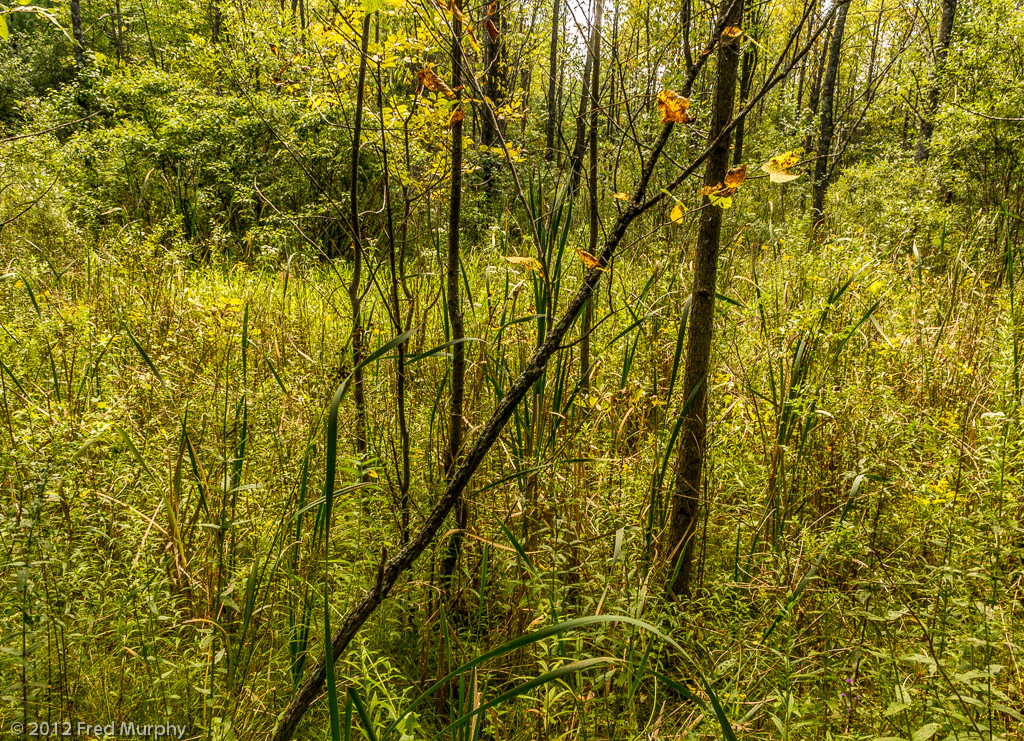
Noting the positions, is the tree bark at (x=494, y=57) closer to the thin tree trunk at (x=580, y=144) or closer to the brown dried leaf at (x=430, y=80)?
the brown dried leaf at (x=430, y=80)

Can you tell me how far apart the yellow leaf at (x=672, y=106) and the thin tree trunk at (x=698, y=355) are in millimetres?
453

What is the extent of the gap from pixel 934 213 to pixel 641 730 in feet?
20.8

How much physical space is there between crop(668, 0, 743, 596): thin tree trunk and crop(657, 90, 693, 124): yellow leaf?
1.49 feet

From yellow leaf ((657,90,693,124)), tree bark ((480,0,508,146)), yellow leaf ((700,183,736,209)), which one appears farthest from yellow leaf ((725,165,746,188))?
tree bark ((480,0,508,146))

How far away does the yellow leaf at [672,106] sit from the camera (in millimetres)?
979

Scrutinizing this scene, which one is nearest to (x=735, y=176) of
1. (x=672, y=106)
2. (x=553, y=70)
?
(x=672, y=106)

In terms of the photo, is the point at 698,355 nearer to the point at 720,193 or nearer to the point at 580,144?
the point at 720,193

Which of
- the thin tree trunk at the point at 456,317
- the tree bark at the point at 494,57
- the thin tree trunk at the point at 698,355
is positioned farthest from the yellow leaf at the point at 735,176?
the thin tree trunk at the point at 456,317

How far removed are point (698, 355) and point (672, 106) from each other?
812 millimetres

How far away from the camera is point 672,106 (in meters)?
0.99

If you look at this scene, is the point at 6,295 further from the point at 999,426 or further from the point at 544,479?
the point at 999,426

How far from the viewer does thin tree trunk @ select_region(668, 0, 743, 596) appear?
1.45 meters

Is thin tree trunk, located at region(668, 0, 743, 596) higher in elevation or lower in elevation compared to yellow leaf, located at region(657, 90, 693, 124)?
lower

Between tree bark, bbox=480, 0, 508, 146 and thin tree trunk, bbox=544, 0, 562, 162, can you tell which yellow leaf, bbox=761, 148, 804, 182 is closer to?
tree bark, bbox=480, 0, 508, 146
